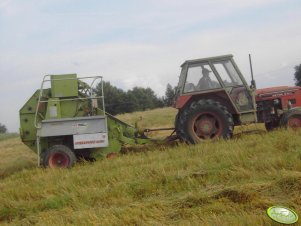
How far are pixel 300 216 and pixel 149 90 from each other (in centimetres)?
6518

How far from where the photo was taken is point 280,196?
18.2 feet

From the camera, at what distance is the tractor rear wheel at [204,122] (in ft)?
34.0

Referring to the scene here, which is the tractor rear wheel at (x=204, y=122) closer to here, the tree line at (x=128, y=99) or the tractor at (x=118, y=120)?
the tractor at (x=118, y=120)

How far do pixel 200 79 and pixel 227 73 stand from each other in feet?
2.10

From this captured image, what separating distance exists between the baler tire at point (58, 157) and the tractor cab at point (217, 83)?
266cm

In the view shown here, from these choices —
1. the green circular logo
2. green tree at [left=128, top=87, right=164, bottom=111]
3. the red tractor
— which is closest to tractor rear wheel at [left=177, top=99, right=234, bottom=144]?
the red tractor

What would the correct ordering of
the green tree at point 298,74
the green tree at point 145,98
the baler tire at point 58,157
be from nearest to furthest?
the baler tire at point 58,157 < the green tree at point 298,74 < the green tree at point 145,98

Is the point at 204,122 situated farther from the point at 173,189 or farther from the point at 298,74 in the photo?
the point at 298,74

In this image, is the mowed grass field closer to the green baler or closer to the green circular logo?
the green circular logo

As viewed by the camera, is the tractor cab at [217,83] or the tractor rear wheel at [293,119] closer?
the tractor rear wheel at [293,119]

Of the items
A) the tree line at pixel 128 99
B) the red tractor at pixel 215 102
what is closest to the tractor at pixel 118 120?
the red tractor at pixel 215 102

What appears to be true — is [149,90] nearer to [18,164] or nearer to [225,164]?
[18,164]

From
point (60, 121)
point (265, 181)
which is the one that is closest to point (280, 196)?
point (265, 181)

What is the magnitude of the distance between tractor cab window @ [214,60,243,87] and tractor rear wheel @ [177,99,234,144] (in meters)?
0.60
